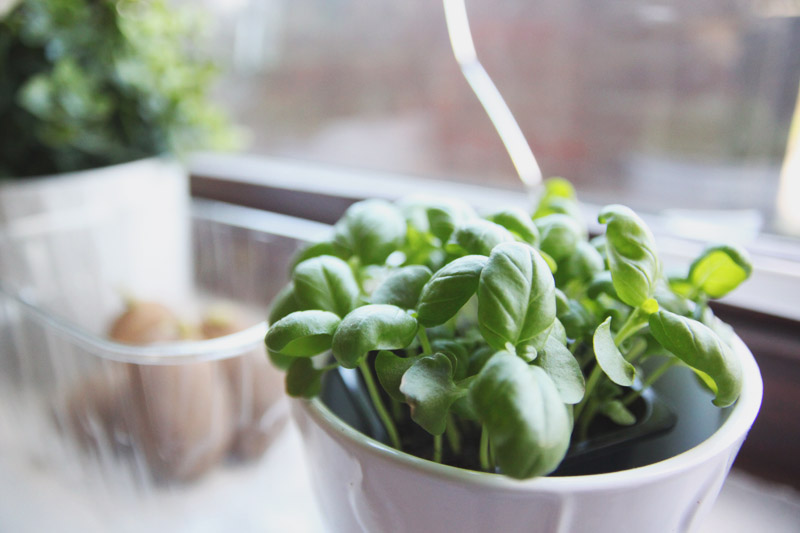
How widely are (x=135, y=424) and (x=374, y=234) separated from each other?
0.78 feet

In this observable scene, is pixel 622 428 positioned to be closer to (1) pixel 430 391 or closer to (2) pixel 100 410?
(1) pixel 430 391

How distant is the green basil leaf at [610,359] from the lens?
0.24 meters

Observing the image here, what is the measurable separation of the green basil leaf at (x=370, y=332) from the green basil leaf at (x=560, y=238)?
0.32ft

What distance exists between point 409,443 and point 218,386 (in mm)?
189

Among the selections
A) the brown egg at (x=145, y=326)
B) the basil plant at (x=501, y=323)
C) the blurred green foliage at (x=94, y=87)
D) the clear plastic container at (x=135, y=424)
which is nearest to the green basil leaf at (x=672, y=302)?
the basil plant at (x=501, y=323)

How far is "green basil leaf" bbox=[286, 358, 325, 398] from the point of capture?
0.30 metres

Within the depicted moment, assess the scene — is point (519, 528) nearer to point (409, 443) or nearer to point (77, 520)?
point (409, 443)

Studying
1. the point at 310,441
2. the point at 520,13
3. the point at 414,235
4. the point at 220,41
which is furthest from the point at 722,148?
the point at 220,41

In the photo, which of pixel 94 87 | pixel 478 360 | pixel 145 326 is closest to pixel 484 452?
pixel 478 360

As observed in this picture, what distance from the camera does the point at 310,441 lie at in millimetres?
323

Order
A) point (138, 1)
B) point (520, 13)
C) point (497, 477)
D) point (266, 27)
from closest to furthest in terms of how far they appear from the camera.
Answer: point (497, 477) < point (520, 13) < point (138, 1) < point (266, 27)

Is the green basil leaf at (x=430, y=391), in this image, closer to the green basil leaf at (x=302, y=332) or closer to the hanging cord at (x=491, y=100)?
the green basil leaf at (x=302, y=332)

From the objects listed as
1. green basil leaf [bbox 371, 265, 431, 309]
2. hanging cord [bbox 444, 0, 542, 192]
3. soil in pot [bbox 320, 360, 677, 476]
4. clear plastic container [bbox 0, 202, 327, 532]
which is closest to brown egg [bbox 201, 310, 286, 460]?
clear plastic container [bbox 0, 202, 327, 532]

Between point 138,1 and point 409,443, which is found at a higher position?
point 138,1
